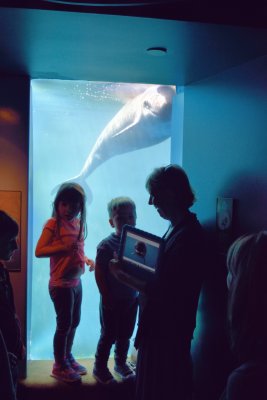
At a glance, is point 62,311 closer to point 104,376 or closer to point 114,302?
point 114,302

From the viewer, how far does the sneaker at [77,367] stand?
2.82 metres

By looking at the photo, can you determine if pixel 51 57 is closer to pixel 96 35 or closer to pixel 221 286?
pixel 96 35

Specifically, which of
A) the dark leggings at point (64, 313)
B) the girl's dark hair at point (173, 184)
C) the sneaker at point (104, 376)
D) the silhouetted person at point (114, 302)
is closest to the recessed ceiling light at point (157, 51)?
the girl's dark hair at point (173, 184)

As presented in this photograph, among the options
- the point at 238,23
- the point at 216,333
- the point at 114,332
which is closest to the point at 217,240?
the point at 216,333

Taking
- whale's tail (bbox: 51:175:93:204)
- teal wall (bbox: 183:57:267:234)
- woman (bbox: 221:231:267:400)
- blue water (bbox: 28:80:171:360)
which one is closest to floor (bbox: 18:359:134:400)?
blue water (bbox: 28:80:171:360)

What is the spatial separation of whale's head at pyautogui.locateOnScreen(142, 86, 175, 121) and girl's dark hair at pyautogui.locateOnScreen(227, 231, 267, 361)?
2.35 metres

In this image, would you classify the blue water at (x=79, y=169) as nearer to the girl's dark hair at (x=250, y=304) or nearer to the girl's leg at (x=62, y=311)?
the girl's leg at (x=62, y=311)

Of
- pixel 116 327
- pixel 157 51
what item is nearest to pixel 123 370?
pixel 116 327

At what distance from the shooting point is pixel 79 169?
3.60 metres

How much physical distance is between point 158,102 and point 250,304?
252cm

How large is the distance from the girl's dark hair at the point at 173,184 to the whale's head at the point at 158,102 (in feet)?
4.54

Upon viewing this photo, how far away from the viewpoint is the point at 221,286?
7.51 ft

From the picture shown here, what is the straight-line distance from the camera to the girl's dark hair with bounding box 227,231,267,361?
1.14 meters

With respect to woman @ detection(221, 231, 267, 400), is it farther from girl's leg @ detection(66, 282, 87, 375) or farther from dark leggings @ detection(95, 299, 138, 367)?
girl's leg @ detection(66, 282, 87, 375)
